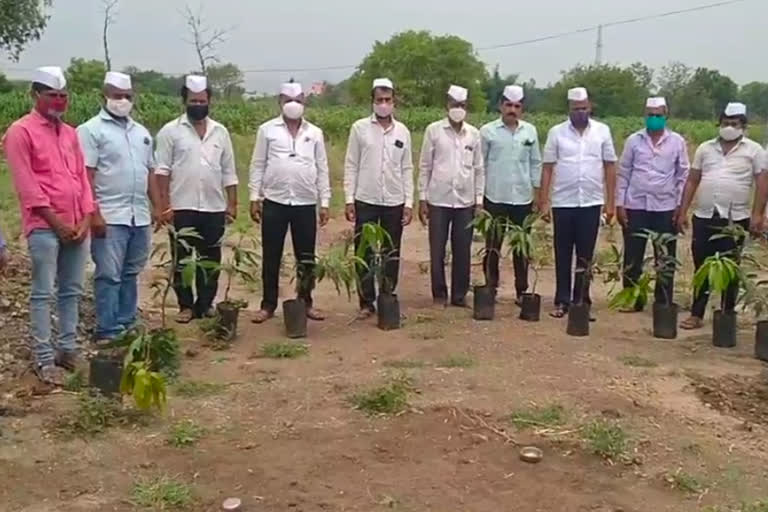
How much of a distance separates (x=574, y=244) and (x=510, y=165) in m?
0.76

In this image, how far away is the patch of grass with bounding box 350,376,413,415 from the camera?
492 centimetres

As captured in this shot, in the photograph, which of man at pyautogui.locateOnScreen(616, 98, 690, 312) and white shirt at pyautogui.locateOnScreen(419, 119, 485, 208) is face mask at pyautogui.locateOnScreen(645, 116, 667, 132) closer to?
man at pyautogui.locateOnScreen(616, 98, 690, 312)

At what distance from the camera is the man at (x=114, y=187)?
589cm

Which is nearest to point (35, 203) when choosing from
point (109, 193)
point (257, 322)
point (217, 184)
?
A: point (109, 193)

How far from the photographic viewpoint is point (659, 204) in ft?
24.0

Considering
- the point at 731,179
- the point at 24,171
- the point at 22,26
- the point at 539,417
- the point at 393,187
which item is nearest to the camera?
the point at 539,417

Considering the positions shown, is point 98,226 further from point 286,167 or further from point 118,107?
point 286,167

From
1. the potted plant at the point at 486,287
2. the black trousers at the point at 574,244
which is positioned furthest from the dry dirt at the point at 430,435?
the black trousers at the point at 574,244

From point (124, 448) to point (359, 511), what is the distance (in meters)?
1.22

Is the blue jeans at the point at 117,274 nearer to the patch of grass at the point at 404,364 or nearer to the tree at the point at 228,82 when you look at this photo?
the patch of grass at the point at 404,364

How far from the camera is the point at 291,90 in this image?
269 inches

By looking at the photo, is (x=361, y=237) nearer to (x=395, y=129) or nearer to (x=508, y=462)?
(x=395, y=129)

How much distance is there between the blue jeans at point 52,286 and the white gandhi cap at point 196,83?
1628 mm

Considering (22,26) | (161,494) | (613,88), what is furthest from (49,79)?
(613,88)
